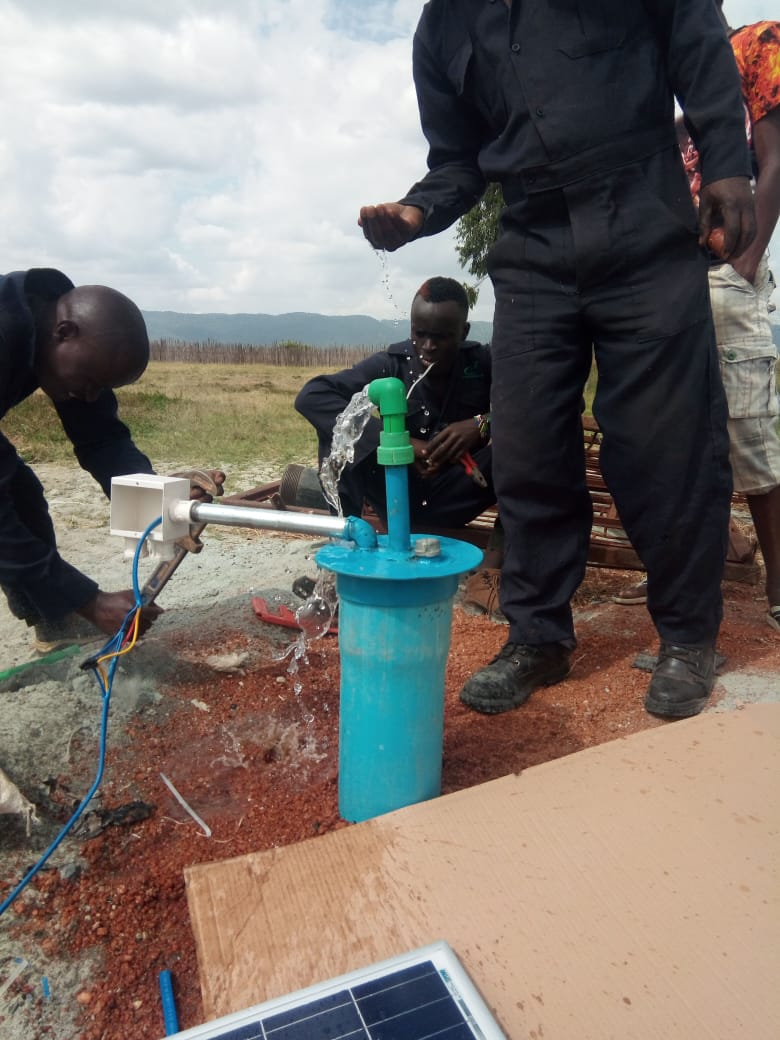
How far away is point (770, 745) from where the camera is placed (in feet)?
5.32

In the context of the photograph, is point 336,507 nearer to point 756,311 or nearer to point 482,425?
point 482,425

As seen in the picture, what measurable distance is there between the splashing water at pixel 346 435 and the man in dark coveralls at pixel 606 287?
3.15ft

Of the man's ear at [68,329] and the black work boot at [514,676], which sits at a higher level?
the man's ear at [68,329]

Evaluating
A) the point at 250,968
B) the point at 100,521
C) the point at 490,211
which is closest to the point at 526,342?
the point at 250,968

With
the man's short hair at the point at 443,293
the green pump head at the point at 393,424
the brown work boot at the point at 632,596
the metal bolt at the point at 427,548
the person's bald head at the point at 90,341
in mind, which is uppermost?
the man's short hair at the point at 443,293

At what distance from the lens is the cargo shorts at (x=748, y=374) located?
2.20 m

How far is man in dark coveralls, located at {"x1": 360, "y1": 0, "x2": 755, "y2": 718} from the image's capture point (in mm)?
1846

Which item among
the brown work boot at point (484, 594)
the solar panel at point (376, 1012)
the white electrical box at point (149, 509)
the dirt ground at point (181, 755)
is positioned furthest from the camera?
the brown work boot at point (484, 594)

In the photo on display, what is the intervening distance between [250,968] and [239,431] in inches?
290

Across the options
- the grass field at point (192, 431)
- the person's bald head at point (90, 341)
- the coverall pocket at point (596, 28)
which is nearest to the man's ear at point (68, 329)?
the person's bald head at point (90, 341)

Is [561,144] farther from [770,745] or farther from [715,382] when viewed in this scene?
[770,745]

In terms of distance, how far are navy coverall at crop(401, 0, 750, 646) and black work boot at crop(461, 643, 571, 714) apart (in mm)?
48

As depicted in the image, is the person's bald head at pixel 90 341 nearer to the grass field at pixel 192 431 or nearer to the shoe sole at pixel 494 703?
Result: the shoe sole at pixel 494 703

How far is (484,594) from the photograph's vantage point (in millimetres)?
2852
